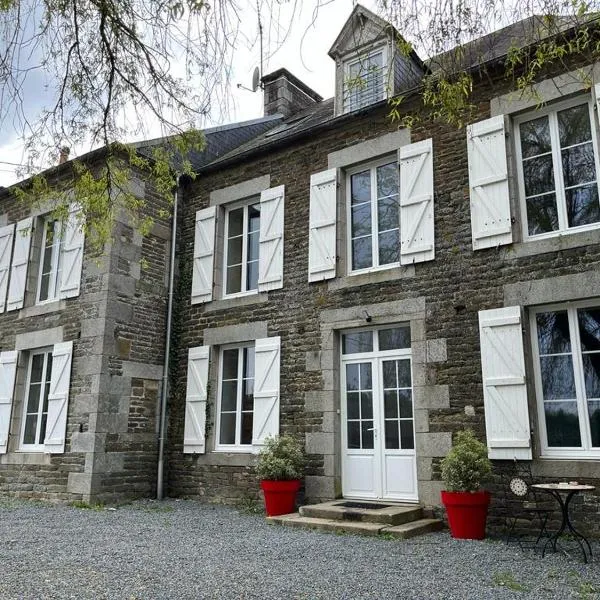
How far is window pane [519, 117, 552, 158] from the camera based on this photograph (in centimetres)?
659

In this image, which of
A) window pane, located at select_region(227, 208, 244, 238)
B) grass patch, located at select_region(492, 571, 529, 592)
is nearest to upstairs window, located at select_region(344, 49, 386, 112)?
window pane, located at select_region(227, 208, 244, 238)

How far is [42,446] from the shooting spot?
890cm

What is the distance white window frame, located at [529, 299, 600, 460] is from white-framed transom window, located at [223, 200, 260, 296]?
4.07 metres

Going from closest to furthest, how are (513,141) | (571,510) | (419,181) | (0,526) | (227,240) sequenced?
(571,510), (0,526), (513,141), (419,181), (227,240)

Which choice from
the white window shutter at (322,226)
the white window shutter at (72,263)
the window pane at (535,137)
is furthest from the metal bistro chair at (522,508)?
the white window shutter at (72,263)

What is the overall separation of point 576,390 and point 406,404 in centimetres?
188

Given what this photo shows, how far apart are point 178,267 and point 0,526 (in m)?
4.51

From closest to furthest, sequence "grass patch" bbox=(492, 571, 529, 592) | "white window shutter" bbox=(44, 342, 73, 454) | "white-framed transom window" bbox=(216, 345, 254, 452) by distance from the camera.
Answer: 1. "grass patch" bbox=(492, 571, 529, 592)
2. "white-framed transom window" bbox=(216, 345, 254, 452)
3. "white window shutter" bbox=(44, 342, 73, 454)

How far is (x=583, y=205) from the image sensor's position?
624cm

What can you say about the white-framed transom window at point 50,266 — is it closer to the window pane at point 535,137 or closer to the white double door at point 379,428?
the white double door at point 379,428

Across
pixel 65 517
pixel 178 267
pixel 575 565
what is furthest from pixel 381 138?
pixel 65 517

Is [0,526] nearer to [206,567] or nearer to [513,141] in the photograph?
[206,567]

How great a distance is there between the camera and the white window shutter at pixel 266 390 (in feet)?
25.6

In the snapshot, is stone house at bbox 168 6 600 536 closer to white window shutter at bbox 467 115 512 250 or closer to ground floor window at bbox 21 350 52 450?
white window shutter at bbox 467 115 512 250
